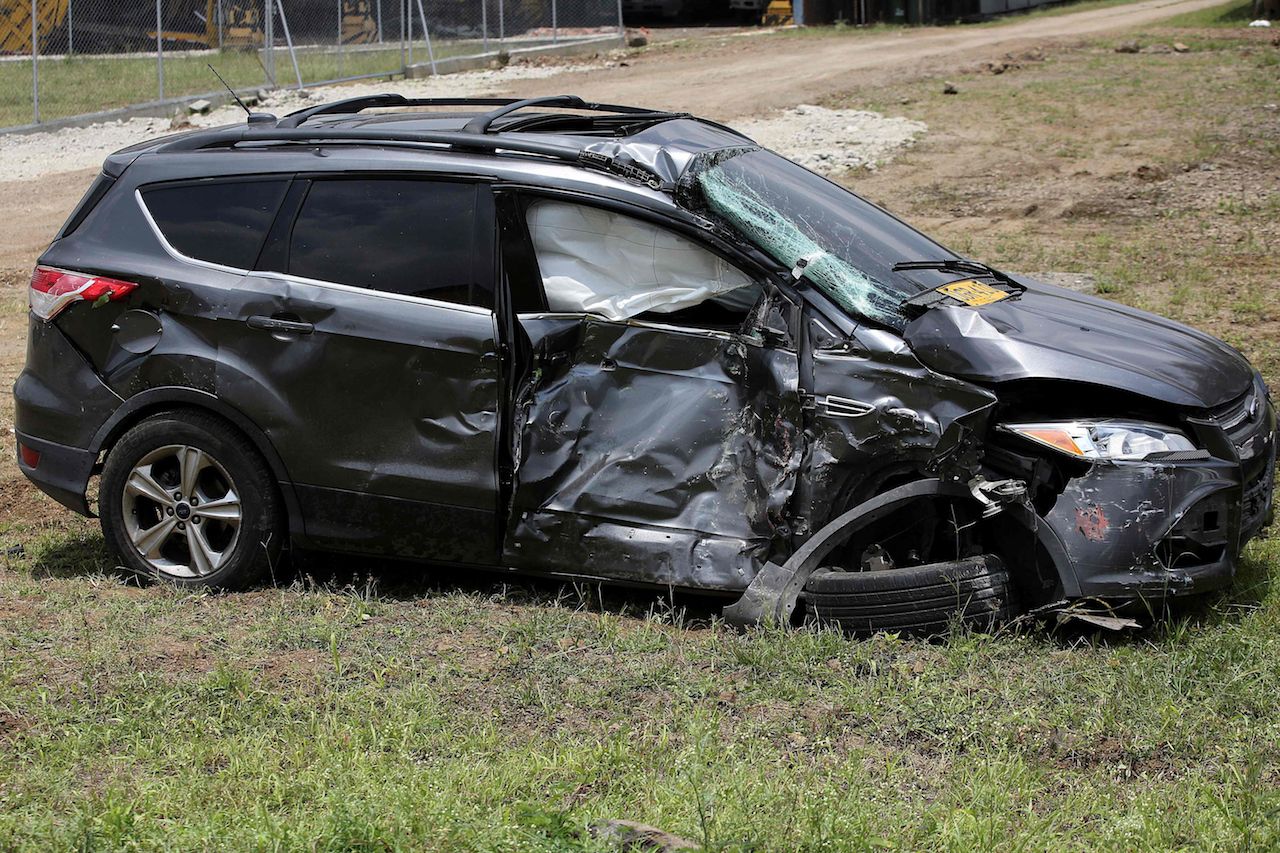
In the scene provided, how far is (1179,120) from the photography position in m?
16.1

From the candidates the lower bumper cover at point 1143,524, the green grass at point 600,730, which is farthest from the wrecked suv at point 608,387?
the green grass at point 600,730

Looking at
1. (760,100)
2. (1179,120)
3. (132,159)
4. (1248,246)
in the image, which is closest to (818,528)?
(132,159)

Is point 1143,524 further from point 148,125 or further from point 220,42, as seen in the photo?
point 220,42

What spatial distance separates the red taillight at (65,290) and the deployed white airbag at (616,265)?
1.70m

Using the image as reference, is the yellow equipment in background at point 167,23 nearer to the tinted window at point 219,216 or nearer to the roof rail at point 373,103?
the roof rail at point 373,103

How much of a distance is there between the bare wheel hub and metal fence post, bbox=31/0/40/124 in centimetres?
1556

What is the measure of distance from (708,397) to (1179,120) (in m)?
13.3

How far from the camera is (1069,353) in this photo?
15.2 feet

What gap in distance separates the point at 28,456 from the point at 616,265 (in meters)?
2.61

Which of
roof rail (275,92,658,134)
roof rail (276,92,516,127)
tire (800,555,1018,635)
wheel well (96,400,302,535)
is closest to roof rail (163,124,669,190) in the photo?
roof rail (275,92,658,134)

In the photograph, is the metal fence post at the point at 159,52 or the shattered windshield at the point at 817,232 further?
the metal fence post at the point at 159,52

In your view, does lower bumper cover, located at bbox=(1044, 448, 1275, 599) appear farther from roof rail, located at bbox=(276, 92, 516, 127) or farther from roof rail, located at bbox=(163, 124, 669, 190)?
roof rail, located at bbox=(276, 92, 516, 127)

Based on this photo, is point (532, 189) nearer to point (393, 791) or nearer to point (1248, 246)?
point (393, 791)

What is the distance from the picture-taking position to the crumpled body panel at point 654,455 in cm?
483
